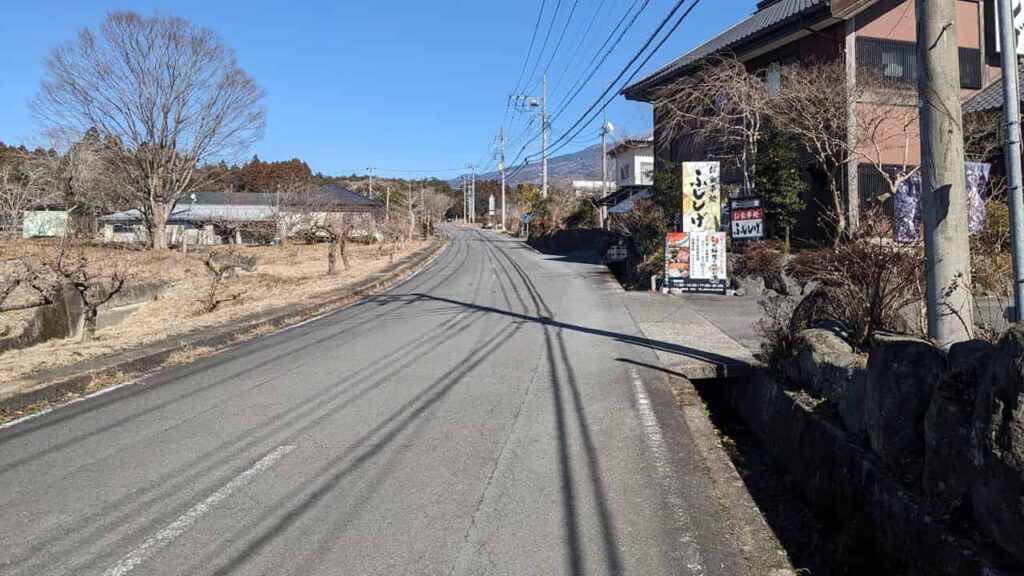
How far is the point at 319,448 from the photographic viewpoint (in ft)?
18.2

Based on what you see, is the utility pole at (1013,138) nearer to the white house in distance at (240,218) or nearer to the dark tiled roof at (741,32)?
the dark tiled roof at (741,32)

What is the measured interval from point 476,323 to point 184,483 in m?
8.57

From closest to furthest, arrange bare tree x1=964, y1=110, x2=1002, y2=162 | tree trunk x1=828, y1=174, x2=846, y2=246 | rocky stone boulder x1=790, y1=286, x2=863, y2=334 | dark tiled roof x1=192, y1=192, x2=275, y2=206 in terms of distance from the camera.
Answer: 1. rocky stone boulder x1=790, y1=286, x2=863, y2=334
2. tree trunk x1=828, y1=174, x2=846, y2=246
3. bare tree x1=964, y1=110, x2=1002, y2=162
4. dark tiled roof x1=192, y1=192, x2=275, y2=206

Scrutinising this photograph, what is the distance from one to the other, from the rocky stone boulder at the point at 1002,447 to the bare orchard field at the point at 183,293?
8.86 meters

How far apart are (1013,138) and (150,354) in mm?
9569

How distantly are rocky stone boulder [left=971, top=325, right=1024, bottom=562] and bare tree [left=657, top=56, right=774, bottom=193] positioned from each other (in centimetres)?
1648

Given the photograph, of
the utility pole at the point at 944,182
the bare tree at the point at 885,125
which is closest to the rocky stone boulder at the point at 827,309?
the utility pole at the point at 944,182

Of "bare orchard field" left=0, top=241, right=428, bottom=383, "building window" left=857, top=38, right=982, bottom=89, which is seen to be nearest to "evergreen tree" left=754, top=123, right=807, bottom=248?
"building window" left=857, top=38, right=982, bottom=89

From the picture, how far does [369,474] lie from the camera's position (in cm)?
495

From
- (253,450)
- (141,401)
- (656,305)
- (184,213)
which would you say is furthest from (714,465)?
(184,213)

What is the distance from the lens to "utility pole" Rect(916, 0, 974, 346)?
5121 mm

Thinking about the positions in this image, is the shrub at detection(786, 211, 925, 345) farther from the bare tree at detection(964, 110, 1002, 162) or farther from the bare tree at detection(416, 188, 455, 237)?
the bare tree at detection(416, 188, 455, 237)

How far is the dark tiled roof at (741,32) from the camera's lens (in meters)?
20.1

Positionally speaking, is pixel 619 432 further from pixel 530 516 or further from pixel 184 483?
pixel 184 483
